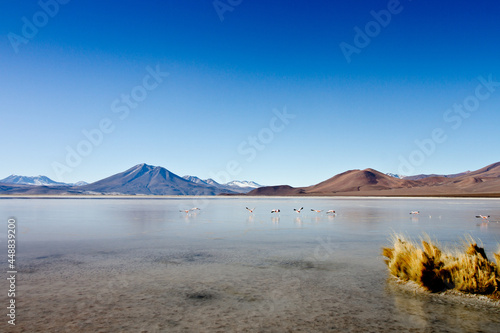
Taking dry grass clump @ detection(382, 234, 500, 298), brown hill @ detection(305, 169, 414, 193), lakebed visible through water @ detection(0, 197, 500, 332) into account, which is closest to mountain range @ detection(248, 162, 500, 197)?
brown hill @ detection(305, 169, 414, 193)

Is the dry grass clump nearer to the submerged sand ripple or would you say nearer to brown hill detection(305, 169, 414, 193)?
the submerged sand ripple

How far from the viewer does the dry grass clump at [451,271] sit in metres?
5.79

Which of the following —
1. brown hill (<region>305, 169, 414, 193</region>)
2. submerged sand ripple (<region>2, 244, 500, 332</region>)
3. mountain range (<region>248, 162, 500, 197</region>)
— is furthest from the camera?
brown hill (<region>305, 169, 414, 193</region>)

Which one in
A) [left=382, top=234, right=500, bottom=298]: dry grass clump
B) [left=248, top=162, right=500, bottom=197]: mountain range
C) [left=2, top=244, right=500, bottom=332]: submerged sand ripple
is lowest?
[left=2, top=244, right=500, bottom=332]: submerged sand ripple

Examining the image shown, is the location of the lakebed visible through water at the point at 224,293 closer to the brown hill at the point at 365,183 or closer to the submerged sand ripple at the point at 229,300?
the submerged sand ripple at the point at 229,300

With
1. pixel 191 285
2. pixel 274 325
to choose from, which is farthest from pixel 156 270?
pixel 274 325

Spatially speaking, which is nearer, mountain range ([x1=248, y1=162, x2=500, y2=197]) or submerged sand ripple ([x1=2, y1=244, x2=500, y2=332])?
submerged sand ripple ([x1=2, y1=244, x2=500, y2=332])

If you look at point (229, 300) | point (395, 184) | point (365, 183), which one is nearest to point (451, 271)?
point (229, 300)

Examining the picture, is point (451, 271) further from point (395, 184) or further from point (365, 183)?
point (365, 183)

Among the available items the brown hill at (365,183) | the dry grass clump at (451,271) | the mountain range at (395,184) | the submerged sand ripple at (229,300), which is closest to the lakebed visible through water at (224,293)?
the submerged sand ripple at (229,300)

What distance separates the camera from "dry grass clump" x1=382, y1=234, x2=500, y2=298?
5.79 metres

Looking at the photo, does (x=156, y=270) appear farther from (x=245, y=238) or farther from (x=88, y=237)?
(x=88, y=237)

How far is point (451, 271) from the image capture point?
6.20 m

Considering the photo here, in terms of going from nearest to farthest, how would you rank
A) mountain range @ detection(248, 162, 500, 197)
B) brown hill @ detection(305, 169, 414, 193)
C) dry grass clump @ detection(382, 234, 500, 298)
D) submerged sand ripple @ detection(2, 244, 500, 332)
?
1. submerged sand ripple @ detection(2, 244, 500, 332)
2. dry grass clump @ detection(382, 234, 500, 298)
3. mountain range @ detection(248, 162, 500, 197)
4. brown hill @ detection(305, 169, 414, 193)
